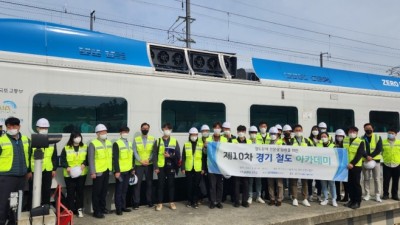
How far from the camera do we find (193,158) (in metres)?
6.16

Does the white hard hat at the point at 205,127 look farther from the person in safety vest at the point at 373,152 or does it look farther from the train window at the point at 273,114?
the person in safety vest at the point at 373,152

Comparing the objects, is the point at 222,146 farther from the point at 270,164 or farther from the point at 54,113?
the point at 54,113

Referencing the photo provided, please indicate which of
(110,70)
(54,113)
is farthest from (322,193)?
(54,113)

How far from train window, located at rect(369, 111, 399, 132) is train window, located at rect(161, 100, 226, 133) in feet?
15.2

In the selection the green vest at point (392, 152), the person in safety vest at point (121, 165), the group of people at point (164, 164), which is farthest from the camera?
the green vest at point (392, 152)

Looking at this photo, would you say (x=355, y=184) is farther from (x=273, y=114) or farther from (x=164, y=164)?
(x=164, y=164)

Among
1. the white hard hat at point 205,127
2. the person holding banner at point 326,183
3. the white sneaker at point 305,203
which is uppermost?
→ the white hard hat at point 205,127

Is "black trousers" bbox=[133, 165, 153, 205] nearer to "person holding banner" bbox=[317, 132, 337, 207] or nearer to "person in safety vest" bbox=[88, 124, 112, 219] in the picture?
"person in safety vest" bbox=[88, 124, 112, 219]

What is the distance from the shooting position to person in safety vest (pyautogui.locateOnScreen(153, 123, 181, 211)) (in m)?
6.01

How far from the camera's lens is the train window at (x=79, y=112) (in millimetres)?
5234

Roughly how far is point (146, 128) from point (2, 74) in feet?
7.43

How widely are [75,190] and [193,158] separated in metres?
2.02

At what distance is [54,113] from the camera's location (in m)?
5.30

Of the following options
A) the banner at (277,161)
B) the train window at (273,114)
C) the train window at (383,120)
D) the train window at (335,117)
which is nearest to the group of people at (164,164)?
the banner at (277,161)
